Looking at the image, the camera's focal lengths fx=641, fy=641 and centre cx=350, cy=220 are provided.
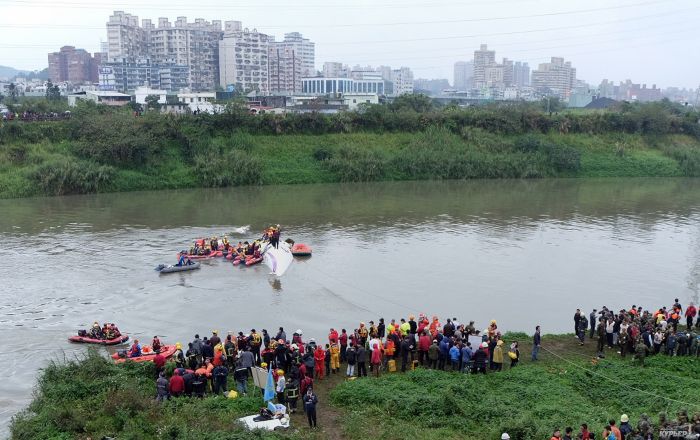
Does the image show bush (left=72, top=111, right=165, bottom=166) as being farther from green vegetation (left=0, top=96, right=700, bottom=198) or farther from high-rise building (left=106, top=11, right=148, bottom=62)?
high-rise building (left=106, top=11, right=148, bottom=62)

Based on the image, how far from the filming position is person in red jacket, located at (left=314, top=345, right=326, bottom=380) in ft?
54.0

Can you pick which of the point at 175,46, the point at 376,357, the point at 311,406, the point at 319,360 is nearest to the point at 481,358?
the point at 376,357

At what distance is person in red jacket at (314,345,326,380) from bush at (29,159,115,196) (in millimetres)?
36450

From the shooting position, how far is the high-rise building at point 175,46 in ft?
455

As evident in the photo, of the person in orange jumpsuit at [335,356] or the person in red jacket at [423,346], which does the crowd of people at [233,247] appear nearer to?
the person in orange jumpsuit at [335,356]

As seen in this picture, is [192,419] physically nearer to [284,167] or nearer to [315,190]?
[315,190]

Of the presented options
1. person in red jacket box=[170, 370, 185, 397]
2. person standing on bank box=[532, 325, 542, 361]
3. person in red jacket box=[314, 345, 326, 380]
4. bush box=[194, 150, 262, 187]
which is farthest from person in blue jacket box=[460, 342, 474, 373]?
bush box=[194, 150, 262, 187]

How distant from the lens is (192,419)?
13812mm

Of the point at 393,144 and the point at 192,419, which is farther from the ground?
the point at 393,144

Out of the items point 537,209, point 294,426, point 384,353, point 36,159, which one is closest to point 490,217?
point 537,209

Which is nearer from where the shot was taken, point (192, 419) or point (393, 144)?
point (192, 419)

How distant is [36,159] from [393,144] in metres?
30.8

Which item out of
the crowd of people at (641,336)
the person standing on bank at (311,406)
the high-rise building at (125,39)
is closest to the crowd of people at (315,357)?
the person standing on bank at (311,406)

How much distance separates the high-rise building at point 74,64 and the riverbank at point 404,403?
180106 millimetres
